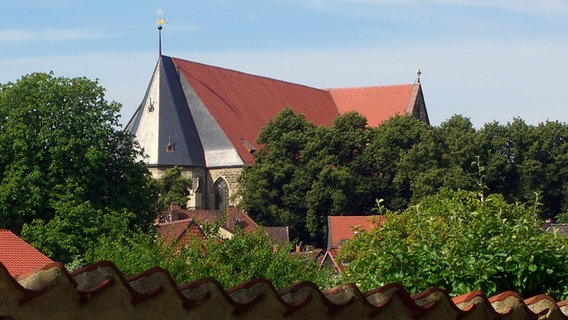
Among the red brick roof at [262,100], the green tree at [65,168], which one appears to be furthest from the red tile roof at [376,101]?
the green tree at [65,168]

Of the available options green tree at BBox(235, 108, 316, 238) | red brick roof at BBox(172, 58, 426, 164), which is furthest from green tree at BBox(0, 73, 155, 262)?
red brick roof at BBox(172, 58, 426, 164)

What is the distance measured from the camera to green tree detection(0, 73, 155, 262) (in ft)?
137

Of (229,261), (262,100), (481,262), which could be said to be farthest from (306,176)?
(481,262)

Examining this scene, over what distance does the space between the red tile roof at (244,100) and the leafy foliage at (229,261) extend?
51978mm

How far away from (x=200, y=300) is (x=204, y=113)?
7736 cm

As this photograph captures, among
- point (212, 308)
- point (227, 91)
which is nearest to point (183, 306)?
point (212, 308)

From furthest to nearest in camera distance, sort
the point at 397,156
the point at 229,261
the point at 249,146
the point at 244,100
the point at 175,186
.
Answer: the point at 244,100
the point at 249,146
the point at 175,186
the point at 397,156
the point at 229,261

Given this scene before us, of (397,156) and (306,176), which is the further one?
(397,156)

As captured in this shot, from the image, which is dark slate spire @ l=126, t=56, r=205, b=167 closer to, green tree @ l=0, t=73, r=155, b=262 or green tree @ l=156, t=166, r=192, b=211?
green tree @ l=156, t=166, r=192, b=211

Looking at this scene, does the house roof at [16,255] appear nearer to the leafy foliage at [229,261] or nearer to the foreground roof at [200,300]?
the leafy foliage at [229,261]

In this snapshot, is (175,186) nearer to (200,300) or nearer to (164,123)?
(164,123)

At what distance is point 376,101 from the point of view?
90875mm

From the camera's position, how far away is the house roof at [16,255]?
24.9 m

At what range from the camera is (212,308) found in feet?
17.3
